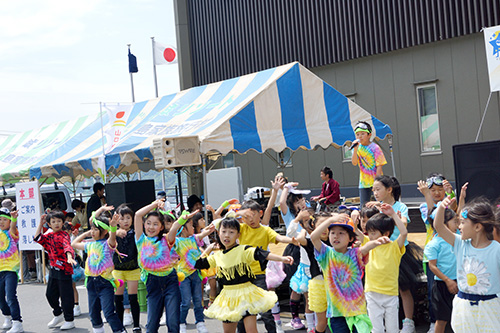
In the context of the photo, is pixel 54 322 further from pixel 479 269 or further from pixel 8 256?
pixel 479 269

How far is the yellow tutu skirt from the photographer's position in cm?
583

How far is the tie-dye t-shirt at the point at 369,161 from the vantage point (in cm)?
946

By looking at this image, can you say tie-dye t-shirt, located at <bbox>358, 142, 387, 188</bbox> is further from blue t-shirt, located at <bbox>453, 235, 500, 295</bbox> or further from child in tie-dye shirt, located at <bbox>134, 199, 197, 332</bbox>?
blue t-shirt, located at <bbox>453, 235, 500, 295</bbox>

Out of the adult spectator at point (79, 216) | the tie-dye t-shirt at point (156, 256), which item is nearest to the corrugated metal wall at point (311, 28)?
the adult spectator at point (79, 216)

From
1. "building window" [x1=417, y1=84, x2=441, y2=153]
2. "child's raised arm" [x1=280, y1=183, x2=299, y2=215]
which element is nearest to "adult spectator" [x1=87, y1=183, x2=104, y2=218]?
"child's raised arm" [x1=280, y1=183, x2=299, y2=215]

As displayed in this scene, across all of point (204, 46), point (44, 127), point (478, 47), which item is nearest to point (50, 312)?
point (44, 127)

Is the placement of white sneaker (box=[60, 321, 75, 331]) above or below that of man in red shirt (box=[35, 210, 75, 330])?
below

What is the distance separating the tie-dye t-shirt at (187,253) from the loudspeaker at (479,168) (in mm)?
3363

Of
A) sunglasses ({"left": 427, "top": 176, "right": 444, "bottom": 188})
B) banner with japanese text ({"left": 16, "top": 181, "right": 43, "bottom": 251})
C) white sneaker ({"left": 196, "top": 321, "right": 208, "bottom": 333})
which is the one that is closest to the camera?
sunglasses ({"left": 427, "top": 176, "right": 444, "bottom": 188})

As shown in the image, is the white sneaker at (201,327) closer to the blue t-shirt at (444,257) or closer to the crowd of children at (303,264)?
the crowd of children at (303,264)

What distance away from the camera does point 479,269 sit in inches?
177

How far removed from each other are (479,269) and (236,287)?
2.36 metres

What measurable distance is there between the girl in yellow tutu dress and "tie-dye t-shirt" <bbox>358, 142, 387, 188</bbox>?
12.8 ft

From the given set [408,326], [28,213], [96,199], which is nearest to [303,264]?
[408,326]
